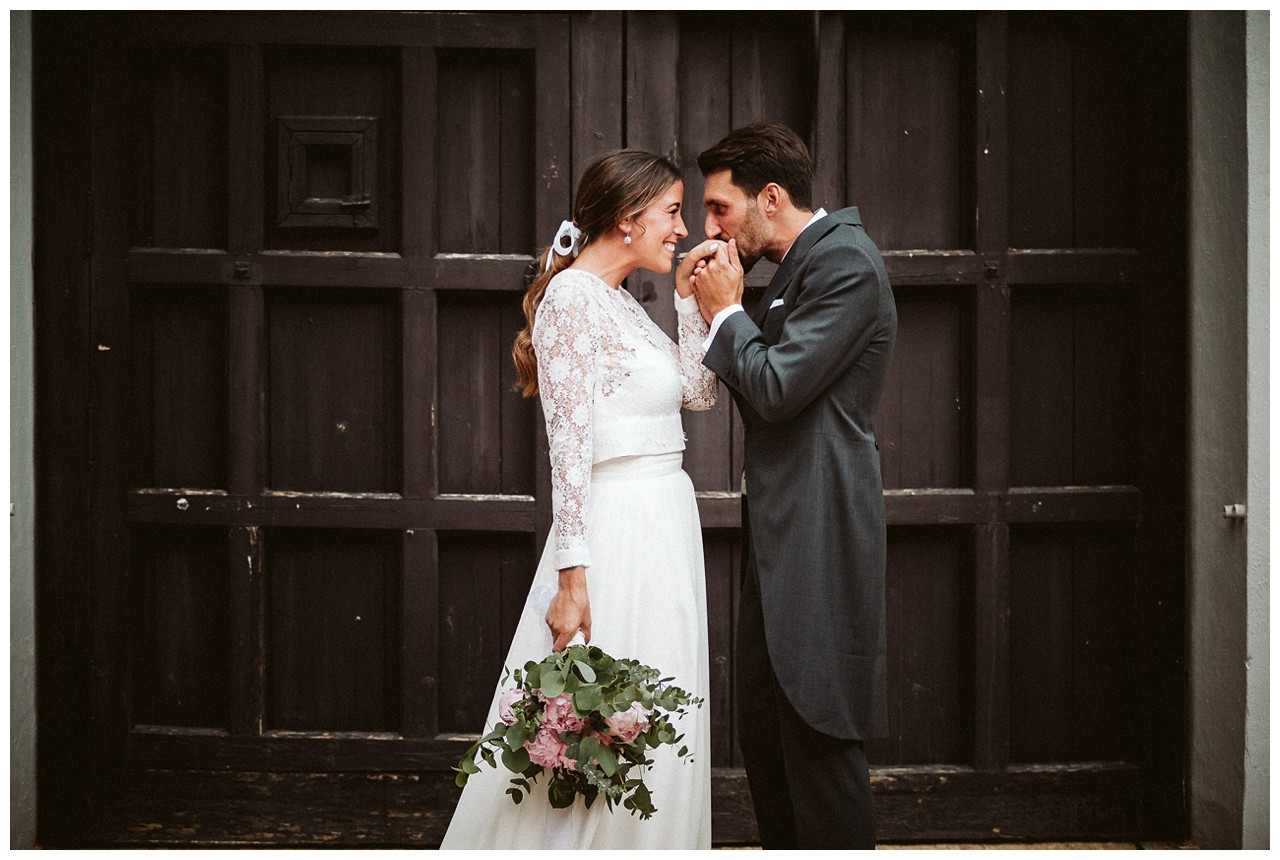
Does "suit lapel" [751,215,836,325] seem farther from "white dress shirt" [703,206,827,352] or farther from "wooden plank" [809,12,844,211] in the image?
"wooden plank" [809,12,844,211]

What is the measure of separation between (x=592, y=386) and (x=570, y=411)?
0.08m

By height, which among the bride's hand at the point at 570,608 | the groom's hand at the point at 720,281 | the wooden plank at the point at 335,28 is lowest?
the bride's hand at the point at 570,608

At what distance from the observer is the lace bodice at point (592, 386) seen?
252 centimetres

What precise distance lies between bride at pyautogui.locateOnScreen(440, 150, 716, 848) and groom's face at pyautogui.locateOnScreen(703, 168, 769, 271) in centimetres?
9

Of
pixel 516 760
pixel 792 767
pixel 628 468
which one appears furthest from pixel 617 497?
pixel 792 767

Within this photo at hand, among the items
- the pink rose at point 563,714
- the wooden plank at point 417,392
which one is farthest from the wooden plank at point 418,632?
the pink rose at point 563,714

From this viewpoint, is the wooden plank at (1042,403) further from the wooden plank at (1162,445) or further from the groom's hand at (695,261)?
the groom's hand at (695,261)

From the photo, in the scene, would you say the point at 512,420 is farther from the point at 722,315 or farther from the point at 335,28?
the point at 335,28

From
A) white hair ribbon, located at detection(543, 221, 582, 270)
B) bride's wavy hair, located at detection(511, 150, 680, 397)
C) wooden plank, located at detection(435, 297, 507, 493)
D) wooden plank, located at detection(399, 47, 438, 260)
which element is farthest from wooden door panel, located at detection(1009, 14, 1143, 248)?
wooden plank, located at detection(399, 47, 438, 260)

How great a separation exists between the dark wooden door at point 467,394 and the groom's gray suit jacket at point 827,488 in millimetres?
814

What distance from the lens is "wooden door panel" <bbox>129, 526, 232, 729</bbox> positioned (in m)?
3.37

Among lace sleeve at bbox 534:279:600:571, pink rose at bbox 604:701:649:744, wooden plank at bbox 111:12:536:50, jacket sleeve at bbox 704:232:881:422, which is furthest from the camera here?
wooden plank at bbox 111:12:536:50

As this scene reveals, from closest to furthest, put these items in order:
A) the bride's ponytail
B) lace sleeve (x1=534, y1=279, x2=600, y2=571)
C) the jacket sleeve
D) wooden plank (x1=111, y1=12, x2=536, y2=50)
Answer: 1. the jacket sleeve
2. lace sleeve (x1=534, y1=279, x2=600, y2=571)
3. the bride's ponytail
4. wooden plank (x1=111, y1=12, x2=536, y2=50)

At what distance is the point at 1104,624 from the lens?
3398 mm
